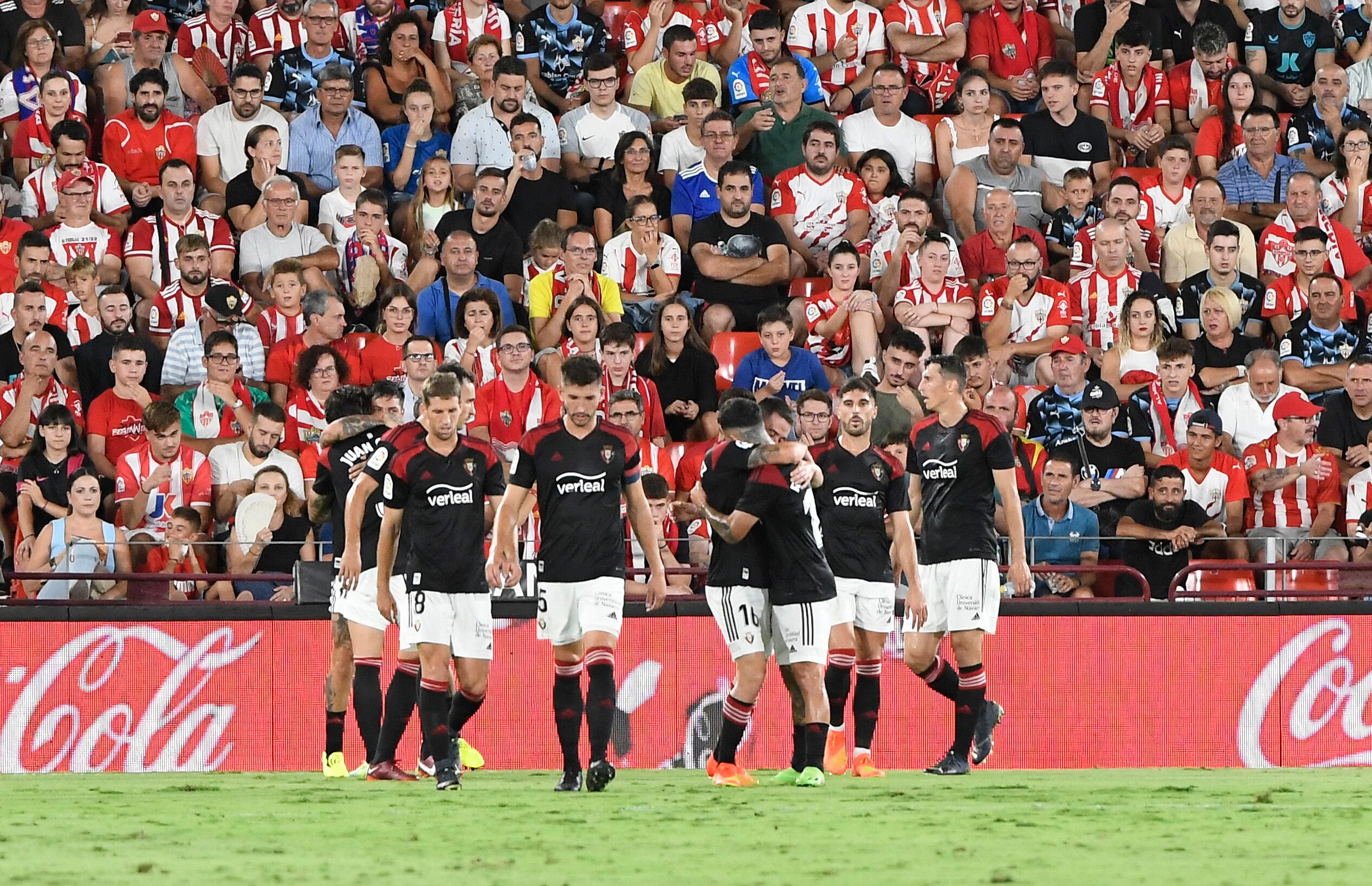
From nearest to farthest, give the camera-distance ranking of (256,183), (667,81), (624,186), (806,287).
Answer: (806,287)
(256,183)
(624,186)
(667,81)

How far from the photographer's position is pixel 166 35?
60.7 ft

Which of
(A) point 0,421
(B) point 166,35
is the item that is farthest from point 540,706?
(B) point 166,35

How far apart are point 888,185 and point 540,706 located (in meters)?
6.74

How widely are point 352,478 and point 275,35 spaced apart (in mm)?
9142

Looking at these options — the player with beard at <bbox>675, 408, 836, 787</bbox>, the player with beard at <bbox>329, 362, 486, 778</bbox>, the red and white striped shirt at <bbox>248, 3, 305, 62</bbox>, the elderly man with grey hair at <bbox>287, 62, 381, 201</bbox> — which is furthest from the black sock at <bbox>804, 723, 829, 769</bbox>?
the red and white striped shirt at <bbox>248, 3, 305, 62</bbox>

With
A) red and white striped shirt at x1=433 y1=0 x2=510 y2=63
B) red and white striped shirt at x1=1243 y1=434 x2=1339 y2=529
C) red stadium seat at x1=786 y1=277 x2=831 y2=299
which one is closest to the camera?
red and white striped shirt at x1=1243 y1=434 x2=1339 y2=529

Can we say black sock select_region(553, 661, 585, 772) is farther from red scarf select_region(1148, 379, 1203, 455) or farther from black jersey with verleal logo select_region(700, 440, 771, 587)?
red scarf select_region(1148, 379, 1203, 455)

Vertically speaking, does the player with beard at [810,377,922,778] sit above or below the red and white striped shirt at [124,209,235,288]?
below

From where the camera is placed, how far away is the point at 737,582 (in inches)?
412

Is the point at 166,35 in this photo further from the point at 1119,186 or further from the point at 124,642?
the point at 1119,186

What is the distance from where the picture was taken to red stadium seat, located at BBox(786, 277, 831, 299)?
17125 millimetres

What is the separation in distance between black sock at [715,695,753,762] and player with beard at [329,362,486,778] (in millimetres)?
1453

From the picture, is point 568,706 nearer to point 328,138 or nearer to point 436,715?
point 436,715

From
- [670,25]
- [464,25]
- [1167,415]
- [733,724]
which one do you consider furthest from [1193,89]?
[733,724]
